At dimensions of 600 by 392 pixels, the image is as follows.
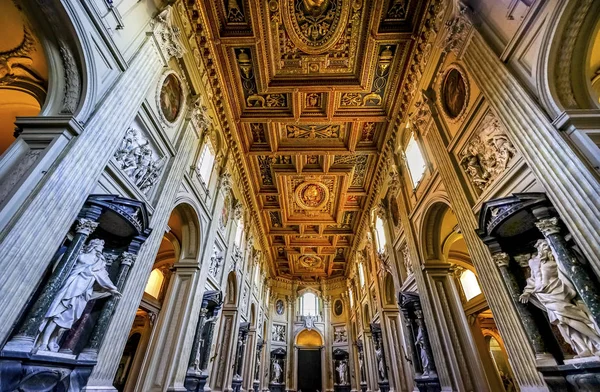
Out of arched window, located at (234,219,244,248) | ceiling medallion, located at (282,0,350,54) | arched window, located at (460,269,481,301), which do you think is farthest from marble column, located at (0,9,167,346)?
arched window, located at (460,269,481,301)

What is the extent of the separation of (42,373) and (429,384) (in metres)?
7.88

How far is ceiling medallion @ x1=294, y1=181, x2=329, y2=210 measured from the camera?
1432cm

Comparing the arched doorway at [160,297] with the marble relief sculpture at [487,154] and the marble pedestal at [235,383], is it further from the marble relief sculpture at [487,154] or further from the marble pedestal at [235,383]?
the marble relief sculpture at [487,154]

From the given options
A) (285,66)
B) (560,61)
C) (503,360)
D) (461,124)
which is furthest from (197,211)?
(503,360)

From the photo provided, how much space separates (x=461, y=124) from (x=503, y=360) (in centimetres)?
1468

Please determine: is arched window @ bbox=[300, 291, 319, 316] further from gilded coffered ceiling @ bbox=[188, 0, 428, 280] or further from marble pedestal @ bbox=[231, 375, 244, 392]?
marble pedestal @ bbox=[231, 375, 244, 392]

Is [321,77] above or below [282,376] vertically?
above

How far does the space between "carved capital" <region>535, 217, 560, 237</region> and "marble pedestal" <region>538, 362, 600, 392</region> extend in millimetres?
1453

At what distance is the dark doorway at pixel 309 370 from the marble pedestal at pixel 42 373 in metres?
20.7

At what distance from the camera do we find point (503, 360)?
14055mm

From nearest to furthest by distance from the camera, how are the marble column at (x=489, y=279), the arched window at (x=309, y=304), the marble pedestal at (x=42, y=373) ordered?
the marble pedestal at (x=42, y=373)
the marble column at (x=489, y=279)
the arched window at (x=309, y=304)

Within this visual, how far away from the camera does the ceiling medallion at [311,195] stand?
14320mm

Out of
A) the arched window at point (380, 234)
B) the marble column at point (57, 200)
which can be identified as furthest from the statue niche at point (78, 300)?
the arched window at point (380, 234)

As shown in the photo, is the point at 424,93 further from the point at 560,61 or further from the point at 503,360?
the point at 503,360
